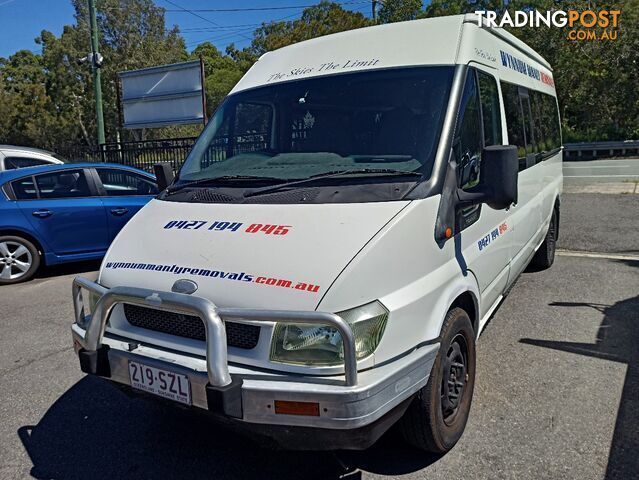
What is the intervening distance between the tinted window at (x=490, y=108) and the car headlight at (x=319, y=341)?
189 centimetres

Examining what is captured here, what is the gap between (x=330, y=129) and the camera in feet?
11.7

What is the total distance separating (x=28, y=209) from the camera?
7.43 metres

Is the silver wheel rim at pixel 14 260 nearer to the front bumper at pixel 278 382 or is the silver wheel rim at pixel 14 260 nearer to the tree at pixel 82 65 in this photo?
the front bumper at pixel 278 382

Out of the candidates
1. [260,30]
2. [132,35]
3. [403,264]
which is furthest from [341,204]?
[260,30]

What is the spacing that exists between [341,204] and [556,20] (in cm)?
2571

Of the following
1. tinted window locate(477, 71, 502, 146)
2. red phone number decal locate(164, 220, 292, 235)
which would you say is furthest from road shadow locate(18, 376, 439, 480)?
tinted window locate(477, 71, 502, 146)

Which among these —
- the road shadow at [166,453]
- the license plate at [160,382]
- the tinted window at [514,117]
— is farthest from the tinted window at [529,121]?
the license plate at [160,382]

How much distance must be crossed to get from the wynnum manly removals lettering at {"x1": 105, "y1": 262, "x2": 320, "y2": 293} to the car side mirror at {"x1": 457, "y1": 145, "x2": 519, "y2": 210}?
1210 millimetres

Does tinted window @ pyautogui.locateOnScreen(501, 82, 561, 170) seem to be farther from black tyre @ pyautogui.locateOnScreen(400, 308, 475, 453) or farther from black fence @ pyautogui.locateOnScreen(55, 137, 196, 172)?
black fence @ pyautogui.locateOnScreen(55, 137, 196, 172)

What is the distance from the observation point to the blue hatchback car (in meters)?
7.43

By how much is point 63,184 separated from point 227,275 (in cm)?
611

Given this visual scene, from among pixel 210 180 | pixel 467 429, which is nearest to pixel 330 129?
pixel 210 180


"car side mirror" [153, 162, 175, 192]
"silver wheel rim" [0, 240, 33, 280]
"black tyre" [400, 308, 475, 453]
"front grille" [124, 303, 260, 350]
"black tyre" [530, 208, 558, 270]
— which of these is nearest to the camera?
"front grille" [124, 303, 260, 350]

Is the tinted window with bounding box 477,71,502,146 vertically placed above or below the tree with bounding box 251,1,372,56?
below
